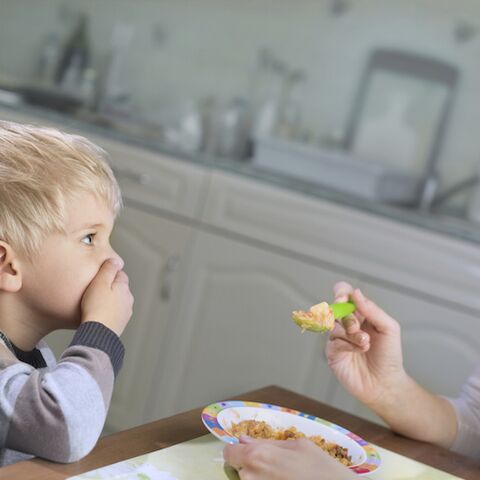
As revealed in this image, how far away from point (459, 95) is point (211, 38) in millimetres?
878

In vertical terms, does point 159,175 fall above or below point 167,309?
above

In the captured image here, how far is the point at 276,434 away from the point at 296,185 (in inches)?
60.7

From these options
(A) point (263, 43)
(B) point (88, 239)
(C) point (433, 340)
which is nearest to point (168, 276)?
(C) point (433, 340)

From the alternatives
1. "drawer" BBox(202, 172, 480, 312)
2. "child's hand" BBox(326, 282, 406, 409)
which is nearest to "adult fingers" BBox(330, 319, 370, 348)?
"child's hand" BBox(326, 282, 406, 409)

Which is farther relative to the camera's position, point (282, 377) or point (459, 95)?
point (459, 95)

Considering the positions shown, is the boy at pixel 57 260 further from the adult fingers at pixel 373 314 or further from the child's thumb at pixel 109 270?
the adult fingers at pixel 373 314

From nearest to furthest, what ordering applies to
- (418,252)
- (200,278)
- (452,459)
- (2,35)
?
(452,459), (418,252), (200,278), (2,35)

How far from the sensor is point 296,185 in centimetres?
254

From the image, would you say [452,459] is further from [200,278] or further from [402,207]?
[402,207]

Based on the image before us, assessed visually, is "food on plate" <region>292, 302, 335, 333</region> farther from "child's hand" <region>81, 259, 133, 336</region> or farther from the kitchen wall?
the kitchen wall

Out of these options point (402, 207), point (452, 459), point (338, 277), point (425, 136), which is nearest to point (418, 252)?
point (338, 277)

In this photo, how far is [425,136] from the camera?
9.62 ft

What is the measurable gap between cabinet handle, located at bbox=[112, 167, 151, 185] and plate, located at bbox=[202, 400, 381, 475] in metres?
1.62

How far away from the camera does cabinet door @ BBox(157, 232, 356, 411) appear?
8.14 feet
